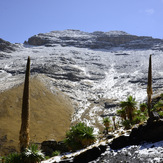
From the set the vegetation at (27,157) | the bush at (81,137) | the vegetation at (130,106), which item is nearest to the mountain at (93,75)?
the vegetation at (130,106)

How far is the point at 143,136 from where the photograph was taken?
13.2 m

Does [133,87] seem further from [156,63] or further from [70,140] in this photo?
[70,140]

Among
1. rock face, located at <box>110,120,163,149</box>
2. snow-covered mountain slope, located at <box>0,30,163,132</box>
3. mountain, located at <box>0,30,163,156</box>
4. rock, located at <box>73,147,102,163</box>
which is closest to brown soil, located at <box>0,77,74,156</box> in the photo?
mountain, located at <box>0,30,163,156</box>

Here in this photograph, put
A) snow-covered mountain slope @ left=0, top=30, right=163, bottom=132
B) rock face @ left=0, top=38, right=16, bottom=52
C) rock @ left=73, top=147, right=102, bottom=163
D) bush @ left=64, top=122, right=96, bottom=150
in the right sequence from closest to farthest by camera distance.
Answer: rock @ left=73, top=147, right=102, bottom=163
bush @ left=64, top=122, right=96, bottom=150
snow-covered mountain slope @ left=0, top=30, right=163, bottom=132
rock face @ left=0, top=38, right=16, bottom=52

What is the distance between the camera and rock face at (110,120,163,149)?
12.9 metres

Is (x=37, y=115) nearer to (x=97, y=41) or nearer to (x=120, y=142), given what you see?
(x=120, y=142)

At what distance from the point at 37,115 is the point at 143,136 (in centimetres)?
4498

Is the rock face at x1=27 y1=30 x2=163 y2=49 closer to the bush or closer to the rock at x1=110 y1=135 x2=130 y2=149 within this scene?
the bush

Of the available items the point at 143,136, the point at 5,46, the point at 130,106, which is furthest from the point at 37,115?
the point at 5,46

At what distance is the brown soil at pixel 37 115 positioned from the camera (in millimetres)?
41875

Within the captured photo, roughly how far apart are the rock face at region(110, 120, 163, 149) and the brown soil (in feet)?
94.8

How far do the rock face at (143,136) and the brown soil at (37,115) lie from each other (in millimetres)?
28897

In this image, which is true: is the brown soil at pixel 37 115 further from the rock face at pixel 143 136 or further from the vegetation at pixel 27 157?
the rock face at pixel 143 136

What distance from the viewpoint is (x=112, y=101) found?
7231 cm
